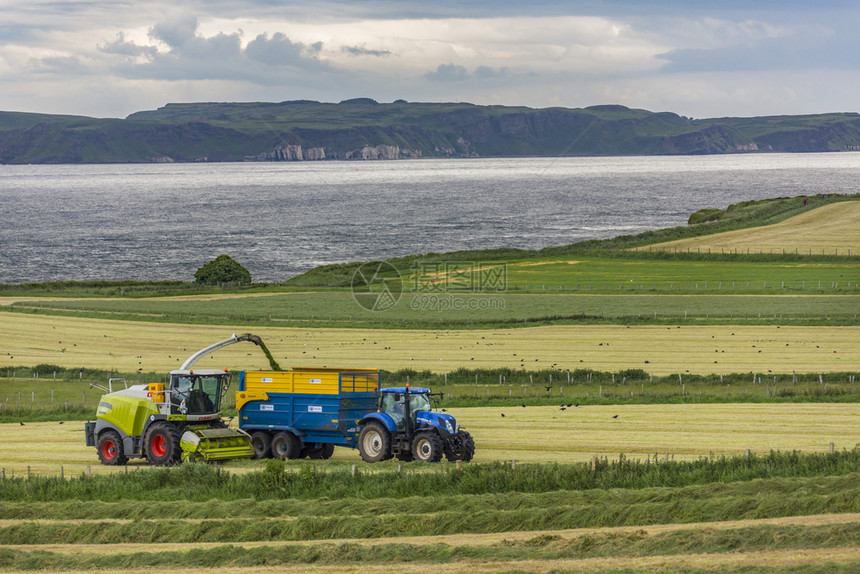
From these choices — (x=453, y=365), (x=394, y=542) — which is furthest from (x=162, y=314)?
(x=394, y=542)

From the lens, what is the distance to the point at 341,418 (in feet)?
91.4

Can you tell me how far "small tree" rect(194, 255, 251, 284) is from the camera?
9619 cm

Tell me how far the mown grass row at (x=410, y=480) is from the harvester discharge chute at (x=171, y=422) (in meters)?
2.45

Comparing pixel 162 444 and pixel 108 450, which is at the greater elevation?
pixel 162 444

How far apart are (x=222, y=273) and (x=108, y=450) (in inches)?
2702

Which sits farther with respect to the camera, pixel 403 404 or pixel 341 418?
pixel 341 418

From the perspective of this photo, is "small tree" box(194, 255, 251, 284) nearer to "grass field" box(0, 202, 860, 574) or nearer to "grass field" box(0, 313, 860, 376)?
"grass field" box(0, 202, 860, 574)

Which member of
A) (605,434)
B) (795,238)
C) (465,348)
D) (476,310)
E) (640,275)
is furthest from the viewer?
(795,238)

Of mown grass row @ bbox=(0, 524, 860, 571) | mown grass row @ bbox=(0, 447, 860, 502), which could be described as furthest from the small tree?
mown grass row @ bbox=(0, 524, 860, 571)

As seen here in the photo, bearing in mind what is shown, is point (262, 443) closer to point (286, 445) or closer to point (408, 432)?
point (286, 445)

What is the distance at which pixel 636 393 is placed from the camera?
42.3 m

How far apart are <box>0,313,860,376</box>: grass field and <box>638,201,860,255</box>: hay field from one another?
152 feet
